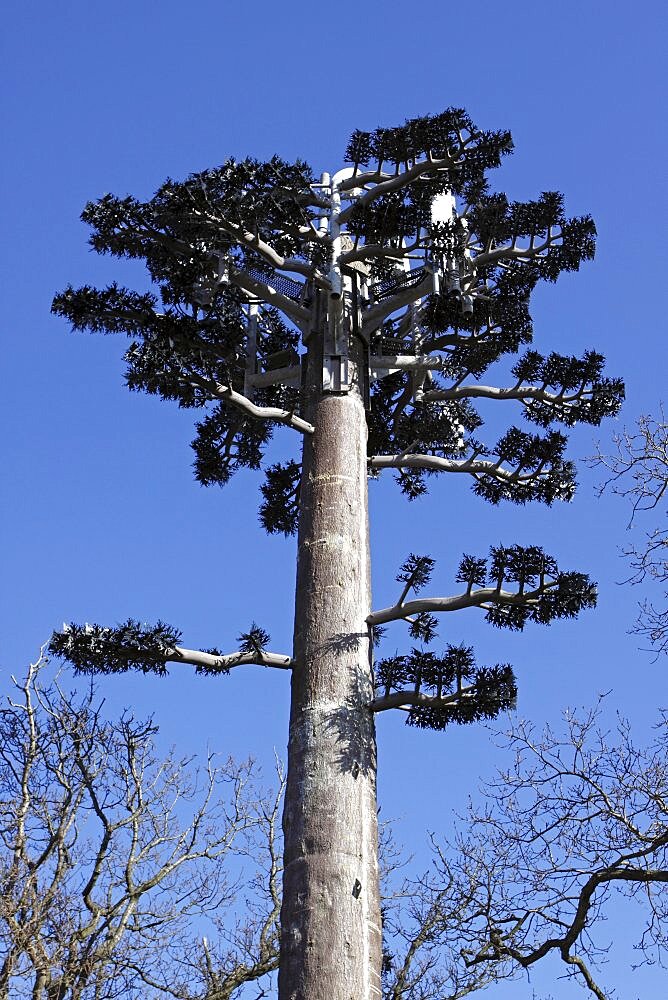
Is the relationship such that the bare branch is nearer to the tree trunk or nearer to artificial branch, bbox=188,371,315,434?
the tree trunk

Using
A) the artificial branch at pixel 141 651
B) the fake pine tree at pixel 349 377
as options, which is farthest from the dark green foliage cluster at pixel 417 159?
the artificial branch at pixel 141 651

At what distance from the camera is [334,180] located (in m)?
8.10

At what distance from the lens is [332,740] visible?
19.2ft

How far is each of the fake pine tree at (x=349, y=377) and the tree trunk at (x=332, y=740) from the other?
13 millimetres

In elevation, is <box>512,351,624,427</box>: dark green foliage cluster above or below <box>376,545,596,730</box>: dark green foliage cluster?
above

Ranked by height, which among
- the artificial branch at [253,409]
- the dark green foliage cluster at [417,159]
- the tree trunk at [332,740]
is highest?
the dark green foliage cluster at [417,159]

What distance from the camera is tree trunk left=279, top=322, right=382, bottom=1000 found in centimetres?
523

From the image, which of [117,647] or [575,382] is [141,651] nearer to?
[117,647]

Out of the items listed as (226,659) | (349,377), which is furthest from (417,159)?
(226,659)

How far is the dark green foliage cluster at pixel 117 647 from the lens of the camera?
248 inches

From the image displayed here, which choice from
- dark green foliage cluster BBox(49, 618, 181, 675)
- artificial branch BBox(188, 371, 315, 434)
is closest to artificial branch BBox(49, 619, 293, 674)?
dark green foliage cluster BBox(49, 618, 181, 675)

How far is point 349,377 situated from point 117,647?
7.14 ft

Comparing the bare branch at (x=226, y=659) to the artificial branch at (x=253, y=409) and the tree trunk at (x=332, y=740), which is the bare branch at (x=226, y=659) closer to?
the tree trunk at (x=332, y=740)

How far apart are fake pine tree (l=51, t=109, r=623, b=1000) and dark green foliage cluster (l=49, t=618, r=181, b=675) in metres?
0.01
